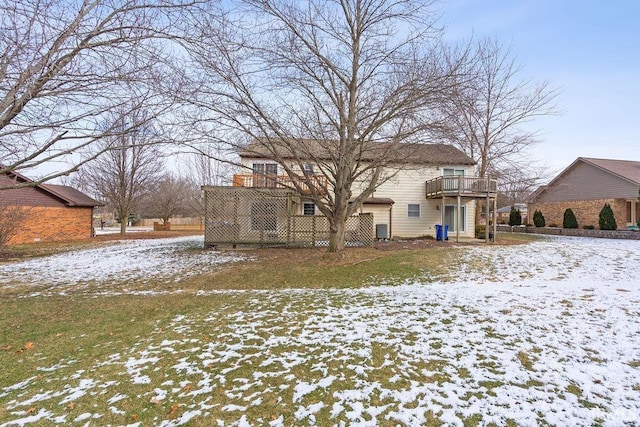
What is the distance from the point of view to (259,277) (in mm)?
8328

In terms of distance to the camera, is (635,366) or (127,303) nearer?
(635,366)

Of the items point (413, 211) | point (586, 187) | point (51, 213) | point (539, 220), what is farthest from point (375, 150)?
point (586, 187)

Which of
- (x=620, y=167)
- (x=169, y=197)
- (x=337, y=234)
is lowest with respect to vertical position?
(x=337, y=234)

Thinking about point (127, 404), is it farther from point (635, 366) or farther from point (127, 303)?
point (635, 366)

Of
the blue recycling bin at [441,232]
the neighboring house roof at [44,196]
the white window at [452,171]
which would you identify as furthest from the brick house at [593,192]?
the neighboring house roof at [44,196]

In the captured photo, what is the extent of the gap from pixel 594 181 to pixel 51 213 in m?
37.1

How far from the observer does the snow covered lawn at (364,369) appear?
2.58 metres

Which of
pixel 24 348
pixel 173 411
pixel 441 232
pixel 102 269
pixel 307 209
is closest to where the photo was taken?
pixel 173 411

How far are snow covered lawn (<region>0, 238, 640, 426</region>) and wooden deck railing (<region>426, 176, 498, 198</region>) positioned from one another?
1070 centimetres

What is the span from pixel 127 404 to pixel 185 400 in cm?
51

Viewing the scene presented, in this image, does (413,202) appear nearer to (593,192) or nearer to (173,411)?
(593,192)

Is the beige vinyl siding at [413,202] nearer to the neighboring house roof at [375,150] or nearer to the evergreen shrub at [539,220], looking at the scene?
the neighboring house roof at [375,150]

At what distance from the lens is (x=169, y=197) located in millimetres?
33875

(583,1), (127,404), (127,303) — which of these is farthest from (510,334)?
(583,1)
